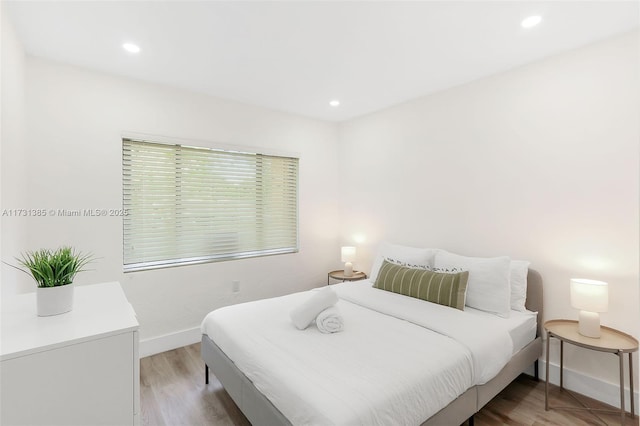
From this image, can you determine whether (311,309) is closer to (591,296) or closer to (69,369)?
(69,369)

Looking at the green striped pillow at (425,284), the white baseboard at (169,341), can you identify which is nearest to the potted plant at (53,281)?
the white baseboard at (169,341)

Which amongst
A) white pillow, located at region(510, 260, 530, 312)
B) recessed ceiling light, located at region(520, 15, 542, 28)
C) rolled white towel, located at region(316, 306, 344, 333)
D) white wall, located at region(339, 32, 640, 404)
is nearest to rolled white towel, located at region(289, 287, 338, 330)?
rolled white towel, located at region(316, 306, 344, 333)

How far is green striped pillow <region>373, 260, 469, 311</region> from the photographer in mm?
2459

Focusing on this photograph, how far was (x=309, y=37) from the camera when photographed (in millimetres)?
2162

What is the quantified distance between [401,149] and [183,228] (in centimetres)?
264

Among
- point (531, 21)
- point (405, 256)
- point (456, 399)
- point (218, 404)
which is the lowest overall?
point (218, 404)

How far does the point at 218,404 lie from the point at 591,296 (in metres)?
2.72

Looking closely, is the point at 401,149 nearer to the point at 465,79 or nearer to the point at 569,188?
the point at 465,79

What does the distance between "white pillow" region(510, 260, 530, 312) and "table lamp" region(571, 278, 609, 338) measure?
383 millimetres

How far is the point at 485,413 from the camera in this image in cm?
208

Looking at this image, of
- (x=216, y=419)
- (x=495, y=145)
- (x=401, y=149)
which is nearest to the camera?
(x=216, y=419)

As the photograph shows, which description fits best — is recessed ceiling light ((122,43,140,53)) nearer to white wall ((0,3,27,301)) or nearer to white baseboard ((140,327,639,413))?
white wall ((0,3,27,301))

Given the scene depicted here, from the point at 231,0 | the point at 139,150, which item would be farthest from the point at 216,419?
the point at 231,0

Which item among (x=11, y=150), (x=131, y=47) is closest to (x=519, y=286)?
(x=131, y=47)
